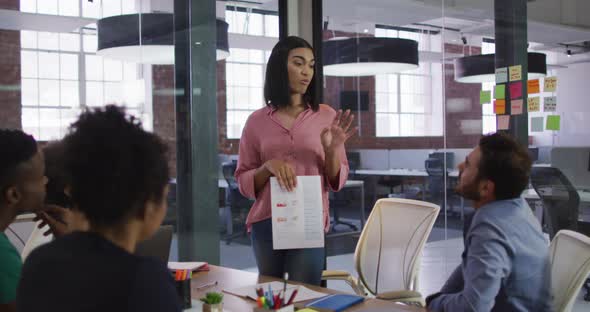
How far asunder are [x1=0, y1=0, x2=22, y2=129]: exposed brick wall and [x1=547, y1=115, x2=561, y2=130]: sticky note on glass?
356 cm

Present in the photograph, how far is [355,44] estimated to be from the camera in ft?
22.8

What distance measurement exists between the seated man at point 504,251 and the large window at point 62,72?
310cm

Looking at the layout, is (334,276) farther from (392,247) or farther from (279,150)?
(279,150)

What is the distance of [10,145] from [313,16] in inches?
113

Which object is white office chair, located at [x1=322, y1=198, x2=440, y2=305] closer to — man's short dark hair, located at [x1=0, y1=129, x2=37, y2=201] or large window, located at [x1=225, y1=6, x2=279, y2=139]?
man's short dark hair, located at [x1=0, y1=129, x2=37, y2=201]

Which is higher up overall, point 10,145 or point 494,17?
point 494,17

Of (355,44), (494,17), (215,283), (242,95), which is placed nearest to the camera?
(215,283)

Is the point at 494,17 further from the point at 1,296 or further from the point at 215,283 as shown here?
the point at 1,296

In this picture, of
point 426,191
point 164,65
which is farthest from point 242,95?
point 426,191

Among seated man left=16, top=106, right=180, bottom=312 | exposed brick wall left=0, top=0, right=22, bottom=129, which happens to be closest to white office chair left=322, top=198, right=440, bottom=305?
seated man left=16, top=106, right=180, bottom=312

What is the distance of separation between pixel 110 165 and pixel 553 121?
320cm

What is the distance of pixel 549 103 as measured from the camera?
3.54m

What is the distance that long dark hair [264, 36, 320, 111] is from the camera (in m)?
2.43

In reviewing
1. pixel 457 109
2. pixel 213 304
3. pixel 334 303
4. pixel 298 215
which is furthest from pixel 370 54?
pixel 213 304
